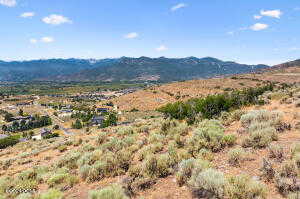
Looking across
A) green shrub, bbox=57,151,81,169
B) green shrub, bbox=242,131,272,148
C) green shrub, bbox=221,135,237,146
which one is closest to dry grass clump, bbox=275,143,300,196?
green shrub, bbox=242,131,272,148

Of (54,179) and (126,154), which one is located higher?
(126,154)

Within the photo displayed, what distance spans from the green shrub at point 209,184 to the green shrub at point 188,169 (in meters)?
0.57

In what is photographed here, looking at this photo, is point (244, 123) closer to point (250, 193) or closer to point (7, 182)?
point (250, 193)

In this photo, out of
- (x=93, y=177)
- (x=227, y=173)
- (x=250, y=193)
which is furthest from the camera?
(x=93, y=177)

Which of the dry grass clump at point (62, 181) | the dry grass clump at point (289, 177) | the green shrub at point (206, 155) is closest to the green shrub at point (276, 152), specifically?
the dry grass clump at point (289, 177)

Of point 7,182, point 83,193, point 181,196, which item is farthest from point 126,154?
point 7,182

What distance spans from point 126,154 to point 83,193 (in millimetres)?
3033

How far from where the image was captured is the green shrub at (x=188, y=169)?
27.2 ft

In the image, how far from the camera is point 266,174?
25.0 feet

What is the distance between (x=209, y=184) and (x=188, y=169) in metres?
1.51

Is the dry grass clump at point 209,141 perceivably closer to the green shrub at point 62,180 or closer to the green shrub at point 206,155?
the green shrub at point 206,155

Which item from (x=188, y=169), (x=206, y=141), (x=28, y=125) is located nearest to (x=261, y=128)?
(x=206, y=141)

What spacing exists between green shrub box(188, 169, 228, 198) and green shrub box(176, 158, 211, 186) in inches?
22.5

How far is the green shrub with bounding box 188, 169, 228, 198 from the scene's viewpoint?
6.82m
